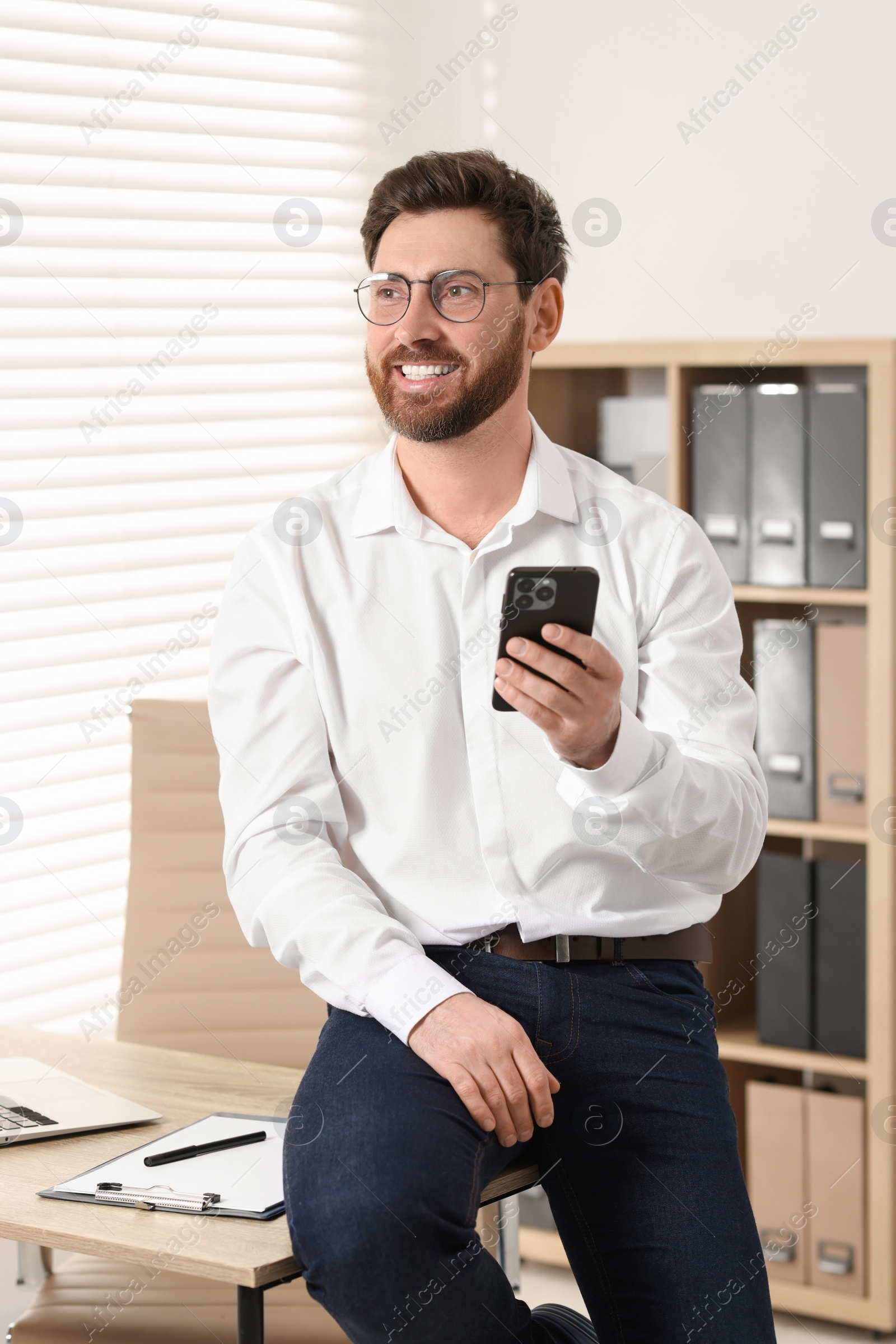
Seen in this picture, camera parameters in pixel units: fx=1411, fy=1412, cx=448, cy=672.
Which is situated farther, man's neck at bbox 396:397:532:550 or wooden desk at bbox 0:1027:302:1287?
man's neck at bbox 396:397:532:550

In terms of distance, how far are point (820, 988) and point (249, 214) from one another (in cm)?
185

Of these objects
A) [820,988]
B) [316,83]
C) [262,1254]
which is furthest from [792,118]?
[262,1254]

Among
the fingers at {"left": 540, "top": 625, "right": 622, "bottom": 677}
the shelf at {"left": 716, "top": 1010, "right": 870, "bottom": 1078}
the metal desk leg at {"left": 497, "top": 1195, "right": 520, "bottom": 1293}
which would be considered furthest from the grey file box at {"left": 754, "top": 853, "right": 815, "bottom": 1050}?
the fingers at {"left": 540, "top": 625, "right": 622, "bottom": 677}

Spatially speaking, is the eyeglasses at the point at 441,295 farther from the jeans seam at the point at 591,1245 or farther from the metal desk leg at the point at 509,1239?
the metal desk leg at the point at 509,1239

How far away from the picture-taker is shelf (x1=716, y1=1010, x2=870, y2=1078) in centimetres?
249

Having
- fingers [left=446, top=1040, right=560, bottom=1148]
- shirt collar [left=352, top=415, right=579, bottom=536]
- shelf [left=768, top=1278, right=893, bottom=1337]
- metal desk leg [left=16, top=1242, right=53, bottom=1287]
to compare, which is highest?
shirt collar [left=352, top=415, right=579, bottom=536]

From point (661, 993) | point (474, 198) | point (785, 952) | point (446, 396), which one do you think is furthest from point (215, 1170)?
point (785, 952)

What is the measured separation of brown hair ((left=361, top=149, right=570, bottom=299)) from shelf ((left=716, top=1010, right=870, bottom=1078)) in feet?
4.60

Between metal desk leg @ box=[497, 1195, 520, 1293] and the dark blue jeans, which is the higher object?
the dark blue jeans

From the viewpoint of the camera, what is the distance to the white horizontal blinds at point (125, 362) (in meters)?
2.47

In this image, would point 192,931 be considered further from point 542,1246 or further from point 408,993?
point 542,1246

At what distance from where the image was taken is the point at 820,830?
2514 mm

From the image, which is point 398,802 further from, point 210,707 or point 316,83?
point 316,83

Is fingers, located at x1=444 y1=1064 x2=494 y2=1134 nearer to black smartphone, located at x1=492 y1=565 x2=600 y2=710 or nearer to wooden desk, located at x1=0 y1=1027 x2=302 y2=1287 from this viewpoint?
wooden desk, located at x1=0 y1=1027 x2=302 y2=1287
